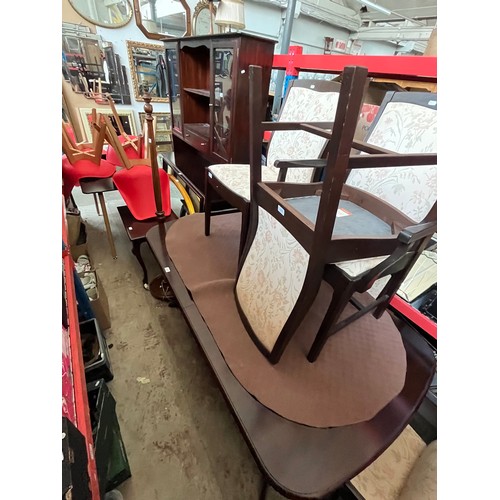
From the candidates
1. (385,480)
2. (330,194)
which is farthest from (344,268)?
(385,480)

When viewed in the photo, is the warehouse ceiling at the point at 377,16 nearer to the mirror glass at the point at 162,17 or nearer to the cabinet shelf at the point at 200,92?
the mirror glass at the point at 162,17

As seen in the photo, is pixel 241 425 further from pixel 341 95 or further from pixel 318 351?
pixel 341 95

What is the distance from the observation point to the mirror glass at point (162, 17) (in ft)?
9.07

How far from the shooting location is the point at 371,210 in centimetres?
108

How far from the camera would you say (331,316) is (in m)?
0.87

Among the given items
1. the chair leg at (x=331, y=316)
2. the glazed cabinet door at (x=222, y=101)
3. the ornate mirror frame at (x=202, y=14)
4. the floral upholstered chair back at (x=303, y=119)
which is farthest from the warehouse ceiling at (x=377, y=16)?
the chair leg at (x=331, y=316)

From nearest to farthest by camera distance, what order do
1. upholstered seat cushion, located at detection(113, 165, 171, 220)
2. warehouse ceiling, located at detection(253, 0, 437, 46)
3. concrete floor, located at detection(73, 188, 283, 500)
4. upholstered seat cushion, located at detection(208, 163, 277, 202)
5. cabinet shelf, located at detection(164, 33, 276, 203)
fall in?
concrete floor, located at detection(73, 188, 283, 500)
upholstered seat cushion, located at detection(208, 163, 277, 202)
cabinet shelf, located at detection(164, 33, 276, 203)
upholstered seat cushion, located at detection(113, 165, 171, 220)
warehouse ceiling, located at detection(253, 0, 437, 46)

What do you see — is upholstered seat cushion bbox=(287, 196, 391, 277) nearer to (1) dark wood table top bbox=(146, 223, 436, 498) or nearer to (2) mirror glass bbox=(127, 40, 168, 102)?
(1) dark wood table top bbox=(146, 223, 436, 498)

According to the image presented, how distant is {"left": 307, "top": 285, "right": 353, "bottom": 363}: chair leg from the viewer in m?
0.79

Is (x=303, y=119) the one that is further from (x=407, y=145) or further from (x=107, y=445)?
(x=107, y=445)

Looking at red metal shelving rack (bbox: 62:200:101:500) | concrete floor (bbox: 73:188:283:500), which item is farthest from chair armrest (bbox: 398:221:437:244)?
concrete floor (bbox: 73:188:283:500)

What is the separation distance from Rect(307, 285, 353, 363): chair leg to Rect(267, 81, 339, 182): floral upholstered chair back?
853 millimetres
